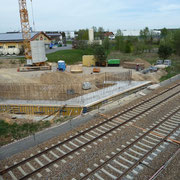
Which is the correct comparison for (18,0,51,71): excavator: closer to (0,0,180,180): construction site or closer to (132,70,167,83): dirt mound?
(0,0,180,180): construction site

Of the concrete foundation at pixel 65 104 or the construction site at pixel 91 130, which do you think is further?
the concrete foundation at pixel 65 104

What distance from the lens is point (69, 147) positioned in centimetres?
925

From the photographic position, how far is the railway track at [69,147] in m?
7.68

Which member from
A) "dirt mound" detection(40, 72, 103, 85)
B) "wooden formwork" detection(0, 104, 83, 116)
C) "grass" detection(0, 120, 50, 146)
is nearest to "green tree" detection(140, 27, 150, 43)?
"dirt mound" detection(40, 72, 103, 85)

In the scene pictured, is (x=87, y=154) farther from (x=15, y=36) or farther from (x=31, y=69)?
(x=15, y=36)

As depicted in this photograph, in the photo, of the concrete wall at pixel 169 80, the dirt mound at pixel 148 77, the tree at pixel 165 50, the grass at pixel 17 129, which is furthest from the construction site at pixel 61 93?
the tree at pixel 165 50

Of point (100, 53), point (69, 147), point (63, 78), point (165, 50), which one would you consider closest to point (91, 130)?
point (69, 147)

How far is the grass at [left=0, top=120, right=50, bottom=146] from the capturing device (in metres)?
11.0

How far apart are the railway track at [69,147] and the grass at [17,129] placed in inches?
113

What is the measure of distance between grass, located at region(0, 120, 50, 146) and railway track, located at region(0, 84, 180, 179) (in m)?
2.87

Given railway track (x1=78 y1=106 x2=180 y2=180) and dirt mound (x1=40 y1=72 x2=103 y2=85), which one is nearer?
railway track (x1=78 y1=106 x2=180 y2=180)

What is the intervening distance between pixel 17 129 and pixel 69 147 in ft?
15.0

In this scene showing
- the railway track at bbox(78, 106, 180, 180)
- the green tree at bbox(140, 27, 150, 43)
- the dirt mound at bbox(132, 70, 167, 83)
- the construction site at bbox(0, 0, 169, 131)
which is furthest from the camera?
the green tree at bbox(140, 27, 150, 43)

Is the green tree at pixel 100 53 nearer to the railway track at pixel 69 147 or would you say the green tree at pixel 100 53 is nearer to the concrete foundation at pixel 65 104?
the concrete foundation at pixel 65 104
